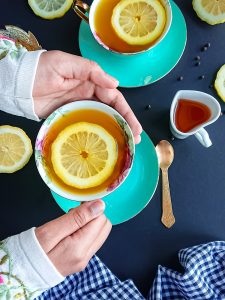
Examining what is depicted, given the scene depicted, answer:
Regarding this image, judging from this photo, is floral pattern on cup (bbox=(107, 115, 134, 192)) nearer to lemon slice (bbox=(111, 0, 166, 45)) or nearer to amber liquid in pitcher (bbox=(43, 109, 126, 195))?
amber liquid in pitcher (bbox=(43, 109, 126, 195))

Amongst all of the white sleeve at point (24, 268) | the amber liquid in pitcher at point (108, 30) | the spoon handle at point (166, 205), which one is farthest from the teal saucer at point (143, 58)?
the white sleeve at point (24, 268)

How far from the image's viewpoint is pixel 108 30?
1126 millimetres

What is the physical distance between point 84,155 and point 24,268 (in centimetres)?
29

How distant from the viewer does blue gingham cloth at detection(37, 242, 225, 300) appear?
42.1 inches

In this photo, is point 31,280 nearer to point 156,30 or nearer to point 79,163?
point 79,163

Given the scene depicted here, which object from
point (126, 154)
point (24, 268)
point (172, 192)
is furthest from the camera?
point (172, 192)

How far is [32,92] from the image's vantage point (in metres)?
1.01

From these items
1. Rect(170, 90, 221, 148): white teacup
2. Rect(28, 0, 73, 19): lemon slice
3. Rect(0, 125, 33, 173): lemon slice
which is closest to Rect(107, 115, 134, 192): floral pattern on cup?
Rect(170, 90, 221, 148): white teacup

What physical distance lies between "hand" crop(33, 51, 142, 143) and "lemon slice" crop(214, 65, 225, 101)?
9.8 inches

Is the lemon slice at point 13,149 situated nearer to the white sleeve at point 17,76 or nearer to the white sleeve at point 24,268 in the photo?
the white sleeve at point 17,76

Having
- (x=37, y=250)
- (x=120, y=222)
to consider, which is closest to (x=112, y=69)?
(x=120, y=222)

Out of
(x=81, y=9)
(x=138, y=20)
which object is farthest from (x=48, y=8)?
(x=138, y=20)

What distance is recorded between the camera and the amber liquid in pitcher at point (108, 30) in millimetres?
1113

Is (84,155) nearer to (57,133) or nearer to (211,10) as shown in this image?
(57,133)
